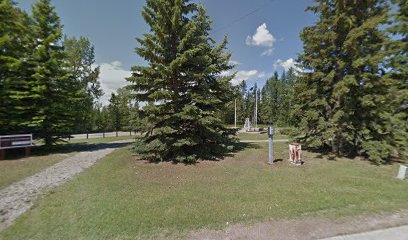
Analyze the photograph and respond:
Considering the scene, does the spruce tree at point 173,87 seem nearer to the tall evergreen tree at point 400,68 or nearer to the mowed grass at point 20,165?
the mowed grass at point 20,165

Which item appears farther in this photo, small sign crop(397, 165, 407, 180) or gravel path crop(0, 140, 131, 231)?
small sign crop(397, 165, 407, 180)

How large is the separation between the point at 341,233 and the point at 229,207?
2225mm

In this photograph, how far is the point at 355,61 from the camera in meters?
9.30

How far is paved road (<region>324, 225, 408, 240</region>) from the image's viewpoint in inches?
137

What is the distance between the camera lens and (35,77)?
1180 centimetres

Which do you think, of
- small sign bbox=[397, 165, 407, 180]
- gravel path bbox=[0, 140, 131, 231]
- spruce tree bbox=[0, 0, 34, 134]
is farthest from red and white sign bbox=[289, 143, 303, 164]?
spruce tree bbox=[0, 0, 34, 134]

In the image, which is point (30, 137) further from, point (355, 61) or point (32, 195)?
point (355, 61)

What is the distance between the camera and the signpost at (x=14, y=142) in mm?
10569

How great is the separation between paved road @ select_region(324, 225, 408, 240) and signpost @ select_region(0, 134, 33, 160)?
14.8 m

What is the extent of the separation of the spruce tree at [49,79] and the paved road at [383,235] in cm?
1502

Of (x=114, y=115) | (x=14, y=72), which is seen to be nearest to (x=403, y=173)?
(x=14, y=72)

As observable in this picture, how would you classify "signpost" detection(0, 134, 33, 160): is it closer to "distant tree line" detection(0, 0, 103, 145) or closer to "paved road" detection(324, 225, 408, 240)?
"distant tree line" detection(0, 0, 103, 145)

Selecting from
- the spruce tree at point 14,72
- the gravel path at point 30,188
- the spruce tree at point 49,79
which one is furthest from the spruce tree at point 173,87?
the spruce tree at point 14,72

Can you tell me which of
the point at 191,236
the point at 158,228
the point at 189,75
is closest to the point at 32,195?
the point at 158,228
